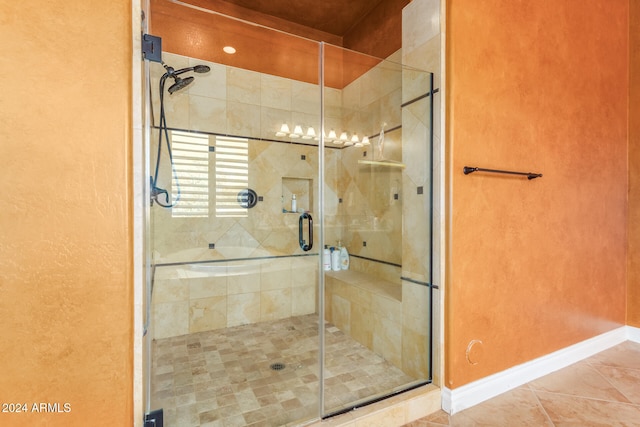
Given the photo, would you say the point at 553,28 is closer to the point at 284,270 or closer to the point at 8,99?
the point at 284,270

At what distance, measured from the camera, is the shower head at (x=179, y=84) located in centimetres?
206

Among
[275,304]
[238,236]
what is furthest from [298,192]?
[275,304]

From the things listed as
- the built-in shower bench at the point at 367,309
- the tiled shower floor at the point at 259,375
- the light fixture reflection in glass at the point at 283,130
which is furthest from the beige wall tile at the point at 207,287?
the light fixture reflection in glass at the point at 283,130

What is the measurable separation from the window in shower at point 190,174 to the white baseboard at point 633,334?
3.71 meters

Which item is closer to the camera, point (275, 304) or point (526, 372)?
point (526, 372)

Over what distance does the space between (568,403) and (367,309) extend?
129 cm

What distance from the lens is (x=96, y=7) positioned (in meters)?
1.06

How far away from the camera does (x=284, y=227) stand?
277 cm

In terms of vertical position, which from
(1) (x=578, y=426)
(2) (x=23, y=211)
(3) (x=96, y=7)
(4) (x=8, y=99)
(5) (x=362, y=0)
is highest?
(5) (x=362, y=0)

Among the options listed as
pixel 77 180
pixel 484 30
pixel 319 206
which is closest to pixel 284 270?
pixel 319 206

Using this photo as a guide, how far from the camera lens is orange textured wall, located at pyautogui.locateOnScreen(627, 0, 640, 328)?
8.45 ft

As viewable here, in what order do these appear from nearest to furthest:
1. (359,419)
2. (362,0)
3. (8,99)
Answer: (8,99)
(359,419)
(362,0)

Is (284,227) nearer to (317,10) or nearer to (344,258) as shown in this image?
(344,258)

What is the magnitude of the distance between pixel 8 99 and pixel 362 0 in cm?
296
